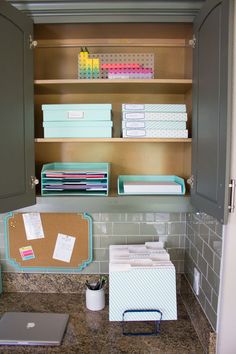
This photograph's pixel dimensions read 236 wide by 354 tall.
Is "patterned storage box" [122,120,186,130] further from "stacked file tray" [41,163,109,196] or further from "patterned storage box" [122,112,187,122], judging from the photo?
"stacked file tray" [41,163,109,196]

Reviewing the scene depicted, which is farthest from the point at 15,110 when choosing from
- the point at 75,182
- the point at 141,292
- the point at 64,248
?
the point at 141,292

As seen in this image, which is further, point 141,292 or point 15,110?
point 141,292

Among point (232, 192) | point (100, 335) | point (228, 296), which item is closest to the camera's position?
point (232, 192)

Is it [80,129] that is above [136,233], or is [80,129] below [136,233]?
above

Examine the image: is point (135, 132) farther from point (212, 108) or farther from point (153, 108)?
point (212, 108)

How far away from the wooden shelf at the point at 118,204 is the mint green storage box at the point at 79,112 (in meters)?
0.37

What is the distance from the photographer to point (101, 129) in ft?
4.32

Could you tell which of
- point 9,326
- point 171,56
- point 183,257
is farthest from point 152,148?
point 9,326

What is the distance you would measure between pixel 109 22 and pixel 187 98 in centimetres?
54

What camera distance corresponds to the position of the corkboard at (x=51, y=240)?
5.31 ft

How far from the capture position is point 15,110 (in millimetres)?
1164

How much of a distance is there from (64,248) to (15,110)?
833 mm

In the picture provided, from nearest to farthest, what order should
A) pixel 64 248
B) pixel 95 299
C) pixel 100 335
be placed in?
pixel 100 335 < pixel 95 299 < pixel 64 248

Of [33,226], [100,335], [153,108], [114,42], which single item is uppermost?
[114,42]
